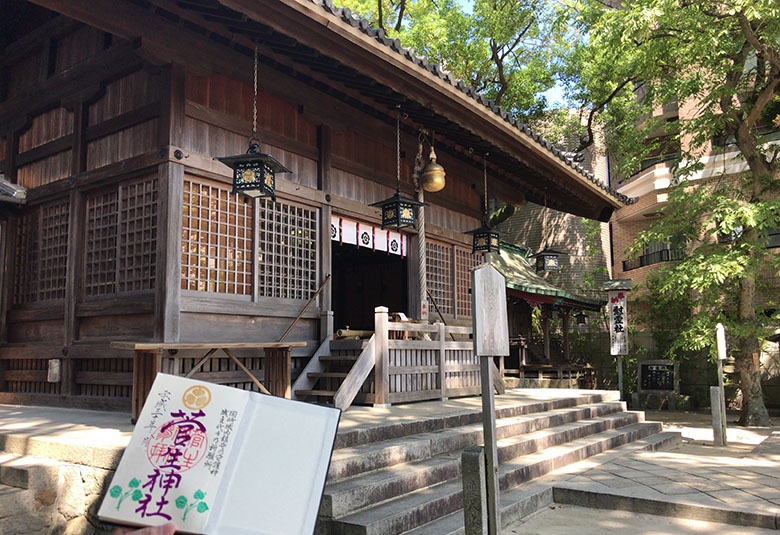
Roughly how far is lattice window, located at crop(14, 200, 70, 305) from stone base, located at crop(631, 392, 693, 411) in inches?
665

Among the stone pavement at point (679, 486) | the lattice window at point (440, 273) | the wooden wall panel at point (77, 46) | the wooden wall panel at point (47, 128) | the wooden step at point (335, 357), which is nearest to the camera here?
the stone pavement at point (679, 486)

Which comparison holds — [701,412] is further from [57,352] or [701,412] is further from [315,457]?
[315,457]

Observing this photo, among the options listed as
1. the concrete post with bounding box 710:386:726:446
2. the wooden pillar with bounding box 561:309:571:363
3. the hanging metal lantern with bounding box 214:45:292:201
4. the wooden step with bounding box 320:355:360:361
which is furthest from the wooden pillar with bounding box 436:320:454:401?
the wooden pillar with bounding box 561:309:571:363

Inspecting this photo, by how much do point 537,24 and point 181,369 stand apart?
57.1 ft

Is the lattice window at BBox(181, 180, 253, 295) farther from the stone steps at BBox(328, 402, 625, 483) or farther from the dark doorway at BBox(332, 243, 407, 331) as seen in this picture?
the dark doorway at BBox(332, 243, 407, 331)

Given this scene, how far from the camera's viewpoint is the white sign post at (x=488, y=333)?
3.85m

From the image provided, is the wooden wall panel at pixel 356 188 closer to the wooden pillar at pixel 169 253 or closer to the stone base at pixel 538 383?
the wooden pillar at pixel 169 253

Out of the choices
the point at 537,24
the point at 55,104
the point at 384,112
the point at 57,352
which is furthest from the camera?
the point at 537,24

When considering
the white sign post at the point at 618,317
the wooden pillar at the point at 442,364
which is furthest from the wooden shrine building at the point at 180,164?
the white sign post at the point at 618,317

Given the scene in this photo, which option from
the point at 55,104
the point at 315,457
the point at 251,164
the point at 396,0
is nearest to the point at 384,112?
the point at 251,164

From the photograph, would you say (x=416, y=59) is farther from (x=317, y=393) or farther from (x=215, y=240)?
(x=317, y=393)

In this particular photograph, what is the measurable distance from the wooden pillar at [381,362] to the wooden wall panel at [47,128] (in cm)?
511

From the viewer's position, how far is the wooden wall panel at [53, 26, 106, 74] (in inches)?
307

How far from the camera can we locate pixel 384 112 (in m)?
9.32
